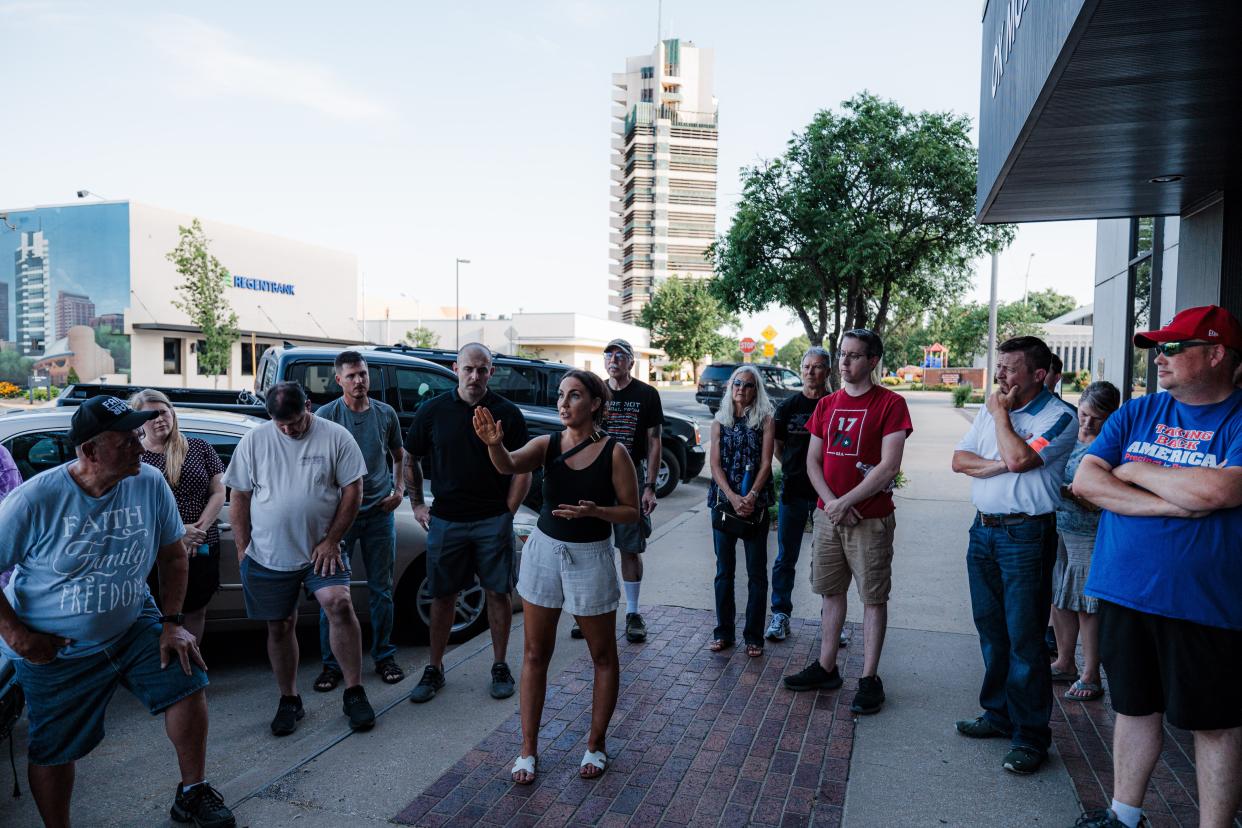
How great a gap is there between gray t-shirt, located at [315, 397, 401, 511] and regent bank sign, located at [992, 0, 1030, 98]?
4.93 meters

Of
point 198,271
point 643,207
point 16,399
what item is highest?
point 643,207

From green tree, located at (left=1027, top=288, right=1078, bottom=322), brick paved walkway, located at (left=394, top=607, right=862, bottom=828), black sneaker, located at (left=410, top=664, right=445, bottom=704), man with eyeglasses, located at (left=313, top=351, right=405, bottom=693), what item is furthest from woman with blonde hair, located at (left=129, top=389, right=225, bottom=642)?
green tree, located at (left=1027, top=288, right=1078, bottom=322)

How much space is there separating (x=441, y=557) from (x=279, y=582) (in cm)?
85

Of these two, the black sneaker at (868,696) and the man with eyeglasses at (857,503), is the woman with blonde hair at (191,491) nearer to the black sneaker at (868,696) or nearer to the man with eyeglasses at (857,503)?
the man with eyeglasses at (857,503)

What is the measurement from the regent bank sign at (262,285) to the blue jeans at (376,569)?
40824 millimetres

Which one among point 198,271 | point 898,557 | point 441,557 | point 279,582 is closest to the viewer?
point 279,582

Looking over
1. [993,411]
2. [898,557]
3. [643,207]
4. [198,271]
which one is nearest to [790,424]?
[993,411]

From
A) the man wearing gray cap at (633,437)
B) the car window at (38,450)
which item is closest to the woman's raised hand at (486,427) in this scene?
the man wearing gray cap at (633,437)

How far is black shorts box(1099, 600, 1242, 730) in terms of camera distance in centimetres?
270

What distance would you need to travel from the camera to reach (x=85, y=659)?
2.96 meters

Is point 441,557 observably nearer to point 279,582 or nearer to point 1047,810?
point 279,582

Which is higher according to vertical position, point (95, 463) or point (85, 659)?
point (95, 463)

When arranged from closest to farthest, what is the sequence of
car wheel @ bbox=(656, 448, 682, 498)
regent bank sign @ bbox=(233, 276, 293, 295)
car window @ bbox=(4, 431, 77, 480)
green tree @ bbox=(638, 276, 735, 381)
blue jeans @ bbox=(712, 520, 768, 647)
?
car window @ bbox=(4, 431, 77, 480) → blue jeans @ bbox=(712, 520, 768, 647) → car wheel @ bbox=(656, 448, 682, 498) → regent bank sign @ bbox=(233, 276, 293, 295) → green tree @ bbox=(638, 276, 735, 381)

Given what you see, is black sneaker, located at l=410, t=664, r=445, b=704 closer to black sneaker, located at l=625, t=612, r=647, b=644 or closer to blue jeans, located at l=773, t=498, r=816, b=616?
black sneaker, located at l=625, t=612, r=647, b=644
